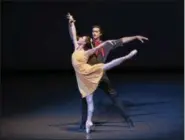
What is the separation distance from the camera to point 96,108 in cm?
271

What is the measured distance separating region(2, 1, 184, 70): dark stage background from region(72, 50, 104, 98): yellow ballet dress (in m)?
0.10

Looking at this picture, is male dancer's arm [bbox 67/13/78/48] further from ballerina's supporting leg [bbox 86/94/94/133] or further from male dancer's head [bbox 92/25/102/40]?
ballerina's supporting leg [bbox 86/94/94/133]

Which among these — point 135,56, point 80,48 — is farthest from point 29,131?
point 135,56

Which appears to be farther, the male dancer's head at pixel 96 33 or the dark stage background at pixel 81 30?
the dark stage background at pixel 81 30

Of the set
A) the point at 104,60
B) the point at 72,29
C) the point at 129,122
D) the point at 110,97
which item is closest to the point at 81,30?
the point at 72,29

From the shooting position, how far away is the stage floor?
8.61 ft

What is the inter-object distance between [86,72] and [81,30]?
21 centimetres

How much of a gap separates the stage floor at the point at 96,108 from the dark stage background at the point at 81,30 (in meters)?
0.09

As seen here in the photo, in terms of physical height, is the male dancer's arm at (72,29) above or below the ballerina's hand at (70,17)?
below

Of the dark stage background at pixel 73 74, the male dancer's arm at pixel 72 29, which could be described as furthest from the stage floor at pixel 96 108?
the male dancer's arm at pixel 72 29

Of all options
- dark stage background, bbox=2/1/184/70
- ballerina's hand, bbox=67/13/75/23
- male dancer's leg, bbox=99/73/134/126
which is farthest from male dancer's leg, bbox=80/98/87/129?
ballerina's hand, bbox=67/13/75/23

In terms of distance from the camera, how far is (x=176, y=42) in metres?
3.08

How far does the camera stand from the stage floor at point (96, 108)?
2625 millimetres

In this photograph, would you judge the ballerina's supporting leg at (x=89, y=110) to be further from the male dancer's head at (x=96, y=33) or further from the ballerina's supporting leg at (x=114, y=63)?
the male dancer's head at (x=96, y=33)
